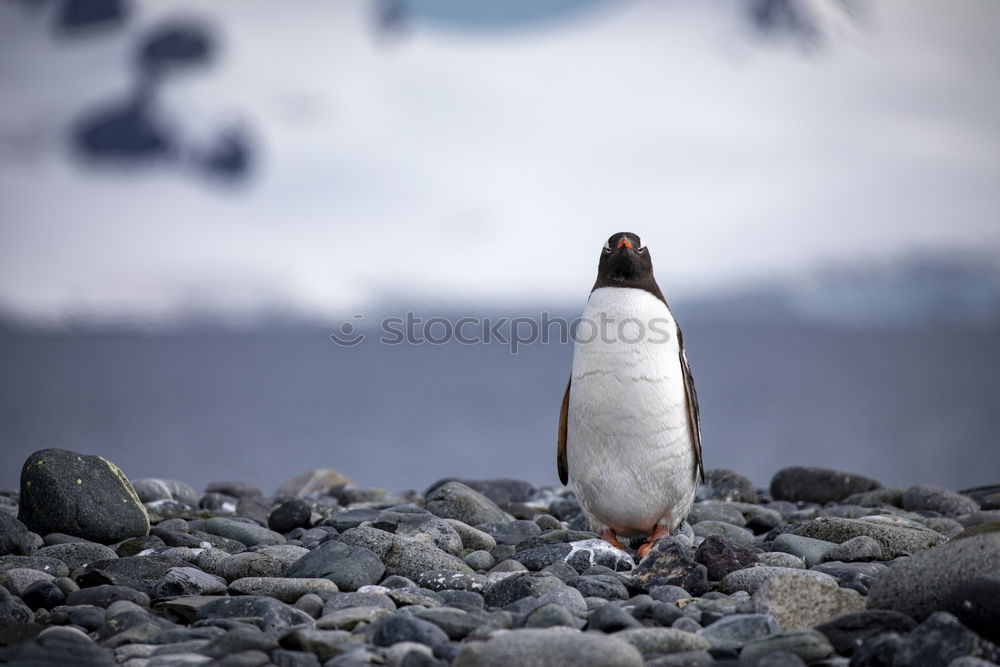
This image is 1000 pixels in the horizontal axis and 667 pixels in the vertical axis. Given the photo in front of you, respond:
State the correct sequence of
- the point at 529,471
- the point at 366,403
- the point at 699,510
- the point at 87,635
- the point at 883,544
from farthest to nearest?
1. the point at 366,403
2. the point at 529,471
3. the point at 699,510
4. the point at 883,544
5. the point at 87,635

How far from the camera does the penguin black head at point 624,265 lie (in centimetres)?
643

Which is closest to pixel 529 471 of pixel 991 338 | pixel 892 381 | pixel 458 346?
pixel 892 381

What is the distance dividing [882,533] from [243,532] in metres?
4.13

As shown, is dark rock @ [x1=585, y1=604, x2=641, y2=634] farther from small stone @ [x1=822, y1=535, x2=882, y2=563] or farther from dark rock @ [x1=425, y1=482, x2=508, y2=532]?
dark rock @ [x1=425, y1=482, x2=508, y2=532]

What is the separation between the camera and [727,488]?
946 cm

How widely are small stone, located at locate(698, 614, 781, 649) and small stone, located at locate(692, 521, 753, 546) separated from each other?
2.43m

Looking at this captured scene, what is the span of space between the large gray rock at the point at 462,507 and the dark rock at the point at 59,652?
11.6 ft

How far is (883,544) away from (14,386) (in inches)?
3549

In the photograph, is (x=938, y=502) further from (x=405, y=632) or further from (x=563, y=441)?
(x=405, y=632)

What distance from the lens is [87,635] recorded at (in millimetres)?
4676

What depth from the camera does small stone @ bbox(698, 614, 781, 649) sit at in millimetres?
4520

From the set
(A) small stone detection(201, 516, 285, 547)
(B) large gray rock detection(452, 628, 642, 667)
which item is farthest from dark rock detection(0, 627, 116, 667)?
(A) small stone detection(201, 516, 285, 547)

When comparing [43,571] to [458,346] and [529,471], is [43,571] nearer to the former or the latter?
[529,471]

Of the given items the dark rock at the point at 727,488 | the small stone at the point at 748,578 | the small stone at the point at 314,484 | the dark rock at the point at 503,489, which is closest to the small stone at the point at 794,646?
the small stone at the point at 748,578
